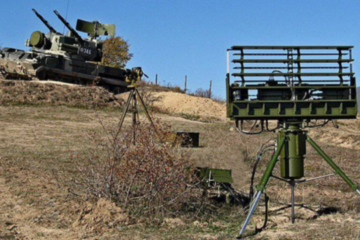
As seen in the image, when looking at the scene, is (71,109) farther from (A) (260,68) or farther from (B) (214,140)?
(A) (260,68)

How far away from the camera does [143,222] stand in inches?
293

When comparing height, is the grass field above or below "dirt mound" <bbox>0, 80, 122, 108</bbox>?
below

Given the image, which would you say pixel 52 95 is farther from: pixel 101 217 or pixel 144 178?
pixel 101 217

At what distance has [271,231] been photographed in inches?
277

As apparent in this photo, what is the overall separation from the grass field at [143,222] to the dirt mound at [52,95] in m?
7.32

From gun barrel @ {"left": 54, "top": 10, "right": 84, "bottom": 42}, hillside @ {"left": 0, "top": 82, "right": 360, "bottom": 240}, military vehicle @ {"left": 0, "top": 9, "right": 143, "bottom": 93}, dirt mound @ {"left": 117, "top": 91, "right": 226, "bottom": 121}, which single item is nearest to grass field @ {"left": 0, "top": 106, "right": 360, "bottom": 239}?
hillside @ {"left": 0, "top": 82, "right": 360, "bottom": 240}

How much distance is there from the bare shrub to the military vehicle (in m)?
23.5

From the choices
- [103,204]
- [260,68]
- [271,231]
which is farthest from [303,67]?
[103,204]

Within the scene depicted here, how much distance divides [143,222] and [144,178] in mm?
664

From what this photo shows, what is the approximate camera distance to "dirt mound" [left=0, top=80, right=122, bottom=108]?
23.7m

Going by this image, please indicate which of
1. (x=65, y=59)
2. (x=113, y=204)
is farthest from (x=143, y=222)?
(x=65, y=59)

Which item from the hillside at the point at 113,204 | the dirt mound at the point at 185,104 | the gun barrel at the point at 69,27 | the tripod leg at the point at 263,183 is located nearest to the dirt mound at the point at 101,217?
the hillside at the point at 113,204

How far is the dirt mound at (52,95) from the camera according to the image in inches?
931

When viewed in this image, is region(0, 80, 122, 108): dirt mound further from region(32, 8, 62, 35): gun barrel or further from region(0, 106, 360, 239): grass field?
region(32, 8, 62, 35): gun barrel
